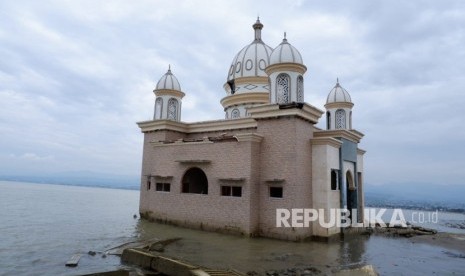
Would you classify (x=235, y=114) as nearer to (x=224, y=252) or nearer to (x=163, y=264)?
(x=224, y=252)

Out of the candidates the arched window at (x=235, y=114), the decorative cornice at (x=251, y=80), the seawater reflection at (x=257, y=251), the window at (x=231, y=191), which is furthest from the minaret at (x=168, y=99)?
Result: the seawater reflection at (x=257, y=251)

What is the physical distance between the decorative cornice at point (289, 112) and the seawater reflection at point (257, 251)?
253 inches

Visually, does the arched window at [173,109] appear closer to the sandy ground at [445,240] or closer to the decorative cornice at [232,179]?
the decorative cornice at [232,179]

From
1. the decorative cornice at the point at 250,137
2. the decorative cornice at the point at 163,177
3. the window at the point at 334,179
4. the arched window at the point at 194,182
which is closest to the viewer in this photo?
the decorative cornice at the point at 250,137

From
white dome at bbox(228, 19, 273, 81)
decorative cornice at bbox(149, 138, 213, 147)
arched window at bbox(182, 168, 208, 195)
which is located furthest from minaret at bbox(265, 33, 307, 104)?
arched window at bbox(182, 168, 208, 195)

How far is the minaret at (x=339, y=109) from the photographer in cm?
2589

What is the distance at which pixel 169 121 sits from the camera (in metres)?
24.7

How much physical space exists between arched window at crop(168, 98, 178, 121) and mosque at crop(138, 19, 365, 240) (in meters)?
1.38

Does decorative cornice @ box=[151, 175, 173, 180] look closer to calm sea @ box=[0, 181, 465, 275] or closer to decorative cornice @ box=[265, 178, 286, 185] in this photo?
calm sea @ box=[0, 181, 465, 275]

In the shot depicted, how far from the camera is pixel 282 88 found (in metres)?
20.5

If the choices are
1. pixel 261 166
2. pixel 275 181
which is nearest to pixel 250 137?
Result: pixel 261 166

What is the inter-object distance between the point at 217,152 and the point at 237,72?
10.1 metres

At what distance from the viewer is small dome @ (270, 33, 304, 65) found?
20438 millimetres

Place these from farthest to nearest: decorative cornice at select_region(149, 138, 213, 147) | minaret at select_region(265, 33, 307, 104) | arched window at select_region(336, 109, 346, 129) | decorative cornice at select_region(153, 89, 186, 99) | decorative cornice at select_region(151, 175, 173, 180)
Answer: decorative cornice at select_region(153, 89, 186, 99) → arched window at select_region(336, 109, 346, 129) → decorative cornice at select_region(151, 175, 173, 180) → decorative cornice at select_region(149, 138, 213, 147) → minaret at select_region(265, 33, 307, 104)
